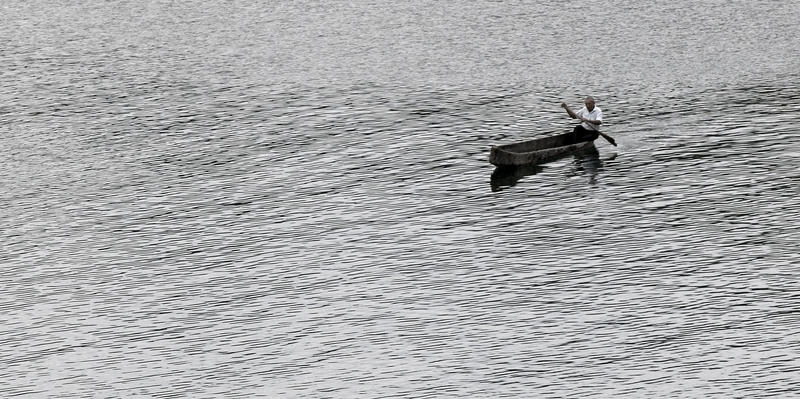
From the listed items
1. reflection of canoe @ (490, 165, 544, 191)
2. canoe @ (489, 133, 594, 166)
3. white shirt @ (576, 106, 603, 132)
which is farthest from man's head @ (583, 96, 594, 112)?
reflection of canoe @ (490, 165, 544, 191)

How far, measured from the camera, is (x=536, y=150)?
217ft

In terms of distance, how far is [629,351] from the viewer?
1752 inches

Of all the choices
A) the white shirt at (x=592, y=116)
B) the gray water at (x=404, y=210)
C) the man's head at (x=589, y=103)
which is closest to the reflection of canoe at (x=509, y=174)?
the gray water at (x=404, y=210)

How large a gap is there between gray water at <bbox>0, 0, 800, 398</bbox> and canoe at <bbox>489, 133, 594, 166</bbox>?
0.76 metres

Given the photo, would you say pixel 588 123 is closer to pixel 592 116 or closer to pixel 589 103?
pixel 592 116

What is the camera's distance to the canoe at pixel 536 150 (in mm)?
63031

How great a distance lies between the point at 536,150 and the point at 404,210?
33.8ft

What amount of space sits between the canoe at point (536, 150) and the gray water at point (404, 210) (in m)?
0.76

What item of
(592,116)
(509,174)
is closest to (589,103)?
(592,116)

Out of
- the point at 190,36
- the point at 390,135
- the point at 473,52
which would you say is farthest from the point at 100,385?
the point at 190,36

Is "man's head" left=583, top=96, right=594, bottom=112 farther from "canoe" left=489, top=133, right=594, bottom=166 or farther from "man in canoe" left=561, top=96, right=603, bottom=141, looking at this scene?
"canoe" left=489, top=133, right=594, bottom=166

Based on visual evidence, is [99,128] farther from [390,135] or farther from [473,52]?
[473,52]

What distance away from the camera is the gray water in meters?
44.8

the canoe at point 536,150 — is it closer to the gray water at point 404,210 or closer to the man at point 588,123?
the man at point 588,123
